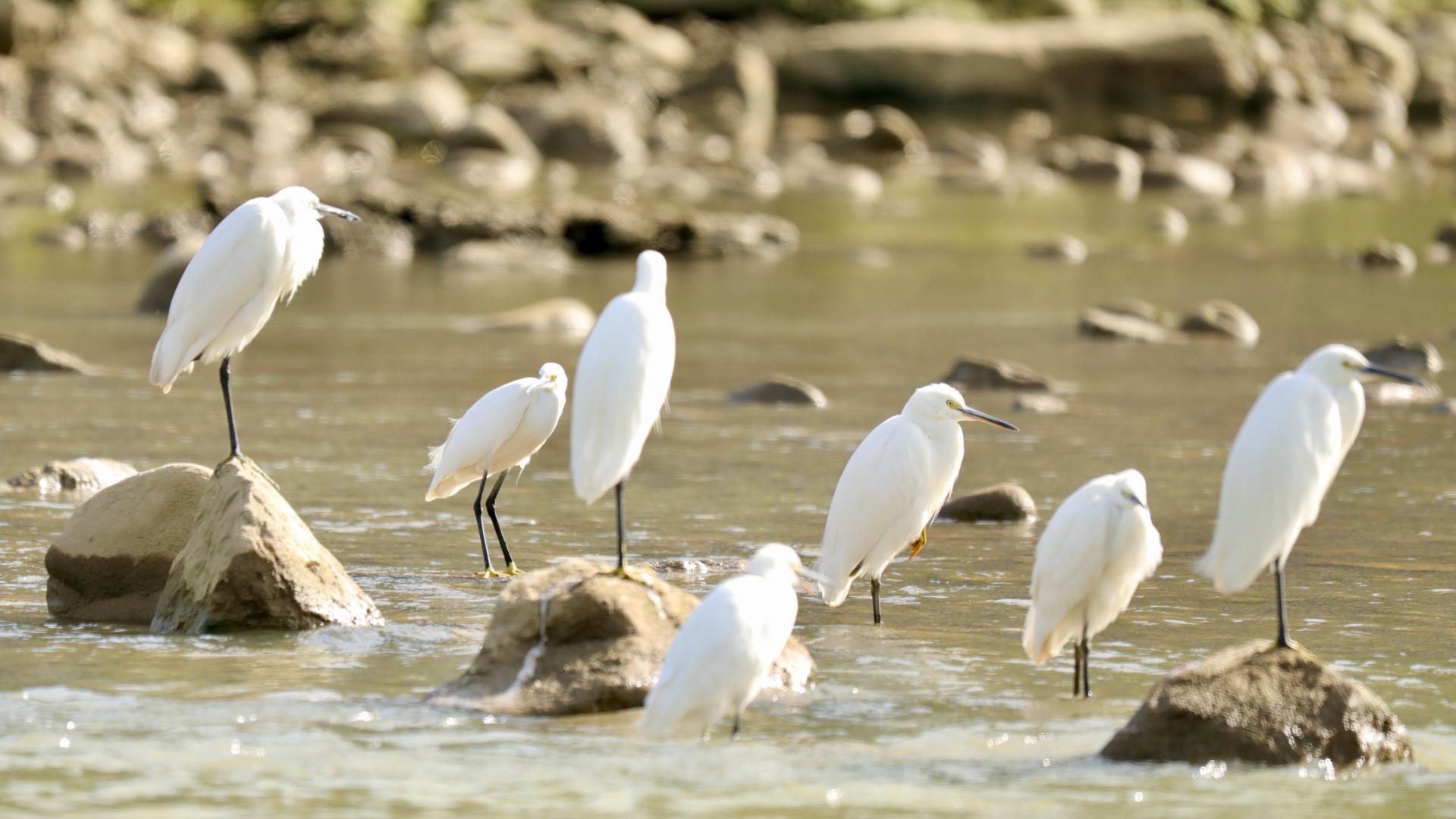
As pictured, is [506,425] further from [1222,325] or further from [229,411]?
[1222,325]

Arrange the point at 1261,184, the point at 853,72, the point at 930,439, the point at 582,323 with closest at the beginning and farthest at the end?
1. the point at 930,439
2. the point at 582,323
3. the point at 1261,184
4. the point at 853,72

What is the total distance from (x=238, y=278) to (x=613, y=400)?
7.03 feet

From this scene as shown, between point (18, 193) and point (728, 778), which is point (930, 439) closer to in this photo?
point (728, 778)

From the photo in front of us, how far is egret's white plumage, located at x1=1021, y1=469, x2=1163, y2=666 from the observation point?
274 inches

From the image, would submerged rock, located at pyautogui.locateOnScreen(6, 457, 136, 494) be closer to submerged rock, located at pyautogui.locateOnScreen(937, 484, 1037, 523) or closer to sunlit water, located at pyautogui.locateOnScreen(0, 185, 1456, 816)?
sunlit water, located at pyautogui.locateOnScreen(0, 185, 1456, 816)

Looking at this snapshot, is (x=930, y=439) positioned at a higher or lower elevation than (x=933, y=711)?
higher

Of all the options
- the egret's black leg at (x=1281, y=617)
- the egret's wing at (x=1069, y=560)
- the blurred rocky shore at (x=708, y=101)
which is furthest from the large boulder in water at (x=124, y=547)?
the blurred rocky shore at (x=708, y=101)

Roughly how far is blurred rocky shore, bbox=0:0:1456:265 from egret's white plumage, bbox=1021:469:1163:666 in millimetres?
18581

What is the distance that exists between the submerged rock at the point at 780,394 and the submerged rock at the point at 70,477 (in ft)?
15.4

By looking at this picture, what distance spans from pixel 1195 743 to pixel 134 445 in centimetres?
769

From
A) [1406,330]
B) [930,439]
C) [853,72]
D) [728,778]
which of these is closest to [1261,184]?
[853,72]

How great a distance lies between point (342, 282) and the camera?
2088cm

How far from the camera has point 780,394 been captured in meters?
14.1

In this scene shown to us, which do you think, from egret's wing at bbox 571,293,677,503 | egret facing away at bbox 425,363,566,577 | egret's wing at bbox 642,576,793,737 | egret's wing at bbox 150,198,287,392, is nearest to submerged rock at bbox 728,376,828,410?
egret facing away at bbox 425,363,566,577
